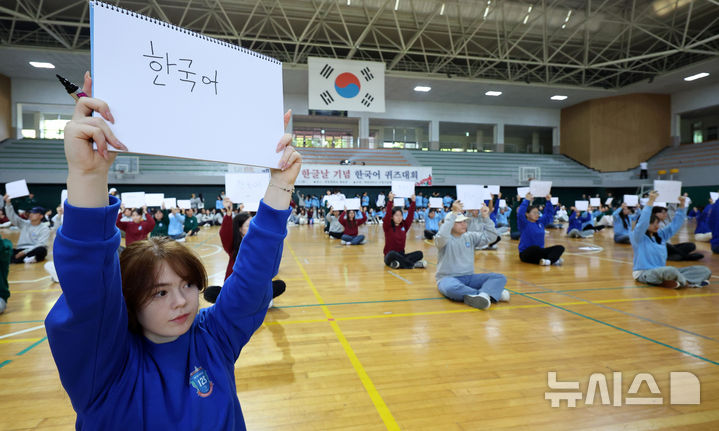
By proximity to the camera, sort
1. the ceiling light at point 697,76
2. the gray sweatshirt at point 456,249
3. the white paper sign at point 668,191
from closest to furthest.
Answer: the gray sweatshirt at point 456,249, the white paper sign at point 668,191, the ceiling light at point 697,76

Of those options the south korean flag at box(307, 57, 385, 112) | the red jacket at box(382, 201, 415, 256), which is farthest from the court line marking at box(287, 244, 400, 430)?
the south korean flag at box(307, 57, 385, 112)

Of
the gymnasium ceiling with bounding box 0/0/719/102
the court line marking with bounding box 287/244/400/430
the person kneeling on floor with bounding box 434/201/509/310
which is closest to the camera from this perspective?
the court line marking with bounding box 287/244/400/430

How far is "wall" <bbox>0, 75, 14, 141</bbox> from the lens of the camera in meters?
18.8

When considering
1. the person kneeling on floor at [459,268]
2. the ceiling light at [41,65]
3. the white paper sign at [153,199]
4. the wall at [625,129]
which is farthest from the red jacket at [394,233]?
the wall at [625,129]

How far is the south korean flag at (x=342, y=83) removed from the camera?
36.4 feet

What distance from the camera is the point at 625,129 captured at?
2328cm

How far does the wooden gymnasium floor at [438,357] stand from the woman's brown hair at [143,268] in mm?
1447

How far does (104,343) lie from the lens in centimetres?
80

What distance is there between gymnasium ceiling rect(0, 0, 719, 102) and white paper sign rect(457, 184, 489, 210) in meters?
8.92

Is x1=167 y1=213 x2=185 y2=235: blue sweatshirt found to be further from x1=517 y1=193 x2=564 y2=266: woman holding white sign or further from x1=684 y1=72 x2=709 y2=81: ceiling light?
x1=684 y1=72 x2=709 y2=81: ceiling light

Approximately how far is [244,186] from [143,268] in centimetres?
434

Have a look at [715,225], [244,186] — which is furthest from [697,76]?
[244,186]

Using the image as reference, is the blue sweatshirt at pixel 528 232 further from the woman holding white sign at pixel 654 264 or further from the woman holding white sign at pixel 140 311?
the woman holding white sign at pixel 140 311

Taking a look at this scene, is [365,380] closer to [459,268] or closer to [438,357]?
[438,357]
